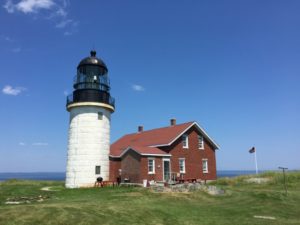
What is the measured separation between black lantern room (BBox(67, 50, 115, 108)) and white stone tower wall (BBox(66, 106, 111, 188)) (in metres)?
0.93

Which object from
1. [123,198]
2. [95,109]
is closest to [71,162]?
[95,109]

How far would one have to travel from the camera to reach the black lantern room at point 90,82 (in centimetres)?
2603

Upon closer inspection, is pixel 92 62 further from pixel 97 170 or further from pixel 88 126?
pixel 97 170

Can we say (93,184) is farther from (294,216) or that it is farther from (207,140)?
(294,216)

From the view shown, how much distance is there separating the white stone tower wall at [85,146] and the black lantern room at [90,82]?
3.04 feet

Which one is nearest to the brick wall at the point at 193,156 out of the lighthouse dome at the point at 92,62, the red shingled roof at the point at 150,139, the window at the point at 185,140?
the window at the point at 185,140

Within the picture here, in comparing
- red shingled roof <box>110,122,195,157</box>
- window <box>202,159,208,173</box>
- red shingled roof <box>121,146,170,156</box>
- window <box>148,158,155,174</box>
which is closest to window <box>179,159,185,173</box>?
red shingled roof <box>121,146,170,156</box>

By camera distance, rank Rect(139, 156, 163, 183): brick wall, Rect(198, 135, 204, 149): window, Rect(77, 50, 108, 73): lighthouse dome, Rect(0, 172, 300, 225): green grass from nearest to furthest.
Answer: Rect(0, 172, 300, 225): green grass
Rect(139, 156, 163, 183): brick wall
Rect(77, 50, 108, 73): lighthouse dome
Rect(198, 135, 204, 149): window

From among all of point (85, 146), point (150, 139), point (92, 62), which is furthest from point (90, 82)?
point (150, 139)

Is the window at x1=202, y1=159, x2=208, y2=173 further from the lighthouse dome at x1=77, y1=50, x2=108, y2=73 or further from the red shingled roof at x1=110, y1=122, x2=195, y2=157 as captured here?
the lighthouse dome at x1=77, y1=50, x2=108, y2=73

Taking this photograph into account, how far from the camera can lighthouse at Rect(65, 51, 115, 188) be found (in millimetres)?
25750

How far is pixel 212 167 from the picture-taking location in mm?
32531

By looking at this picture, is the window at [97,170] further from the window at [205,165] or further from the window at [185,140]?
the window at [205,165]

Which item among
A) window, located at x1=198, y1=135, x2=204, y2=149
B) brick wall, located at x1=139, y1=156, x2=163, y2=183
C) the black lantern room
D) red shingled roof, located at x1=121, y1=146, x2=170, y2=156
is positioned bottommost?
brick wall, located at x1=139, y1=156, x2=163, y2=183
